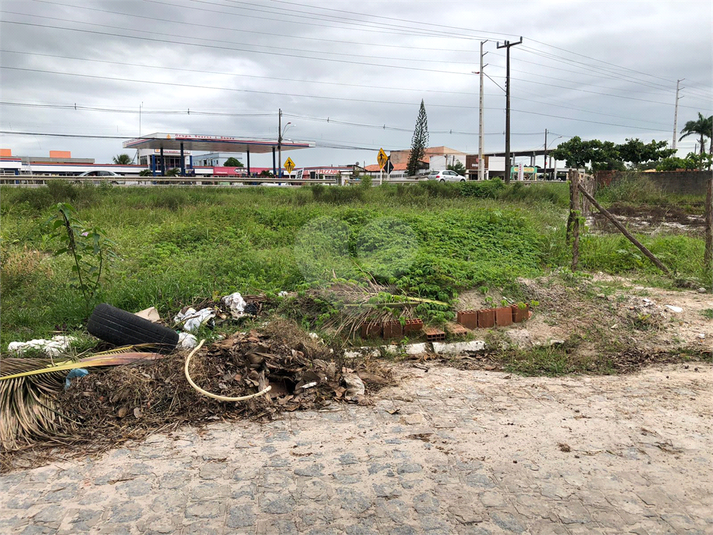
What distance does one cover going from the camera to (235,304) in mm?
5703

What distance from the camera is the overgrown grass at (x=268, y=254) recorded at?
6.07 m

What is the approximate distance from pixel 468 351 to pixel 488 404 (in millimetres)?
1346

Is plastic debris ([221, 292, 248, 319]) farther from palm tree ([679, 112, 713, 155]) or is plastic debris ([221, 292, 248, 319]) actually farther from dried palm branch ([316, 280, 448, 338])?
palm tree ([679, 112, 713, 155])

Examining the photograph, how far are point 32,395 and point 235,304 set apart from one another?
2301mm

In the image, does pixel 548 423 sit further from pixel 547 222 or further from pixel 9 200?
pixel 9 200

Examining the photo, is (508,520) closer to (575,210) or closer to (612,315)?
(612,315)

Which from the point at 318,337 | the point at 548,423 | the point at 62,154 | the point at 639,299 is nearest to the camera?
the point at 548,423

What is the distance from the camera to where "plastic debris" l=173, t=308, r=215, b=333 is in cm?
525

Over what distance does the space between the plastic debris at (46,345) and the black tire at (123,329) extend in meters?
0.30

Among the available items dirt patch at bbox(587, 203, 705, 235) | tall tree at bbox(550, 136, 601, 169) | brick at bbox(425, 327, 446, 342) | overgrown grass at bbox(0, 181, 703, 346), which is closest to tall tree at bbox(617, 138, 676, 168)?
tall tree at bbox(550, 136, 601, 169)

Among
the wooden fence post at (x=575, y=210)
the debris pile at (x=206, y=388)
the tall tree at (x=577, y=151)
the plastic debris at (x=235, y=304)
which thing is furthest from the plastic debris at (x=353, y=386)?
the tall tree at (x=577, y=151)

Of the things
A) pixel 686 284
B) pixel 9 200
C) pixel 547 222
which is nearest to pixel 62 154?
pixel 9 200

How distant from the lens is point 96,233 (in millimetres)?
5555

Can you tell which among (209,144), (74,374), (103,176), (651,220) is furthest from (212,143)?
(74,374)
